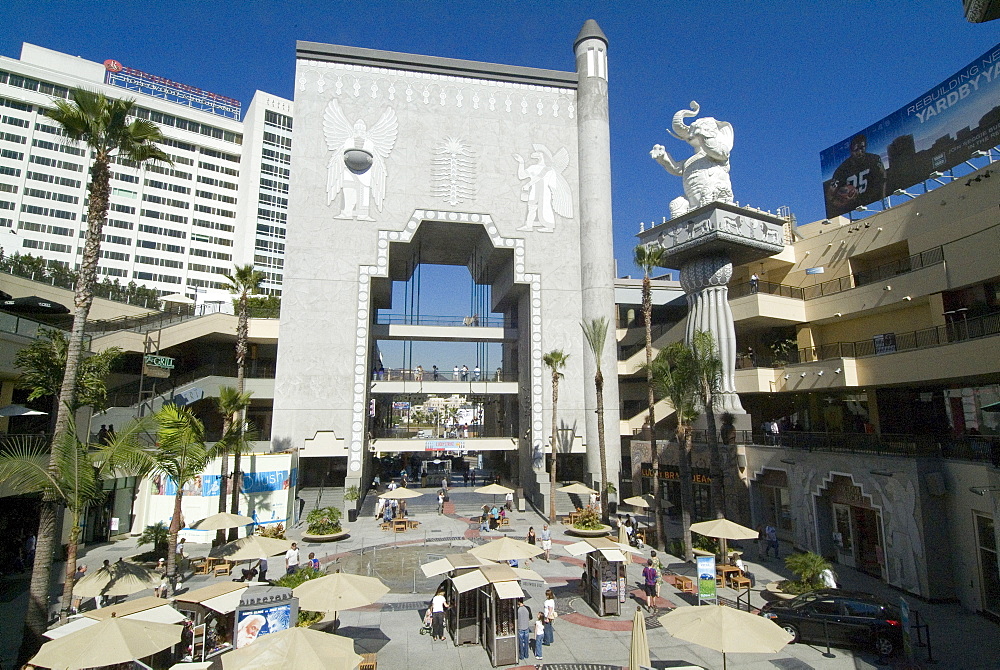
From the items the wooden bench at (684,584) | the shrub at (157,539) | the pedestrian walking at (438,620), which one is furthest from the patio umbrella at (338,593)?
the shrub at (157,539)

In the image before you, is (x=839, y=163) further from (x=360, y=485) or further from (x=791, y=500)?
(x=360, y=485)

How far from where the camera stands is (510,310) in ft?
165

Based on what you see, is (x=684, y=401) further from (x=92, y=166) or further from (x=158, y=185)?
(x=158, y=185)

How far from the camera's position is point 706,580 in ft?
58.2

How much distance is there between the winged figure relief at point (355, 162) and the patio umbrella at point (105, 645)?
3191cm

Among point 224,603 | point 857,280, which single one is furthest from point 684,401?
point 224,603

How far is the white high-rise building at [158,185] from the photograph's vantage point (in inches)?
2985

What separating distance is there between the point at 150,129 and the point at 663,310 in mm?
41585

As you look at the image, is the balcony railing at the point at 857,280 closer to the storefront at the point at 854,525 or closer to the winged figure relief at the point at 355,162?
the storefront at the point at 854,525

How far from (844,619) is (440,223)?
33.5 m

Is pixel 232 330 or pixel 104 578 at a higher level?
pixel 232 330

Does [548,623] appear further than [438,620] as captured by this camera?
No

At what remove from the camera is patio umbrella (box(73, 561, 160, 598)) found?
50.2 ft

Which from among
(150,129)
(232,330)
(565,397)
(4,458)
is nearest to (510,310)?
(565,397)
